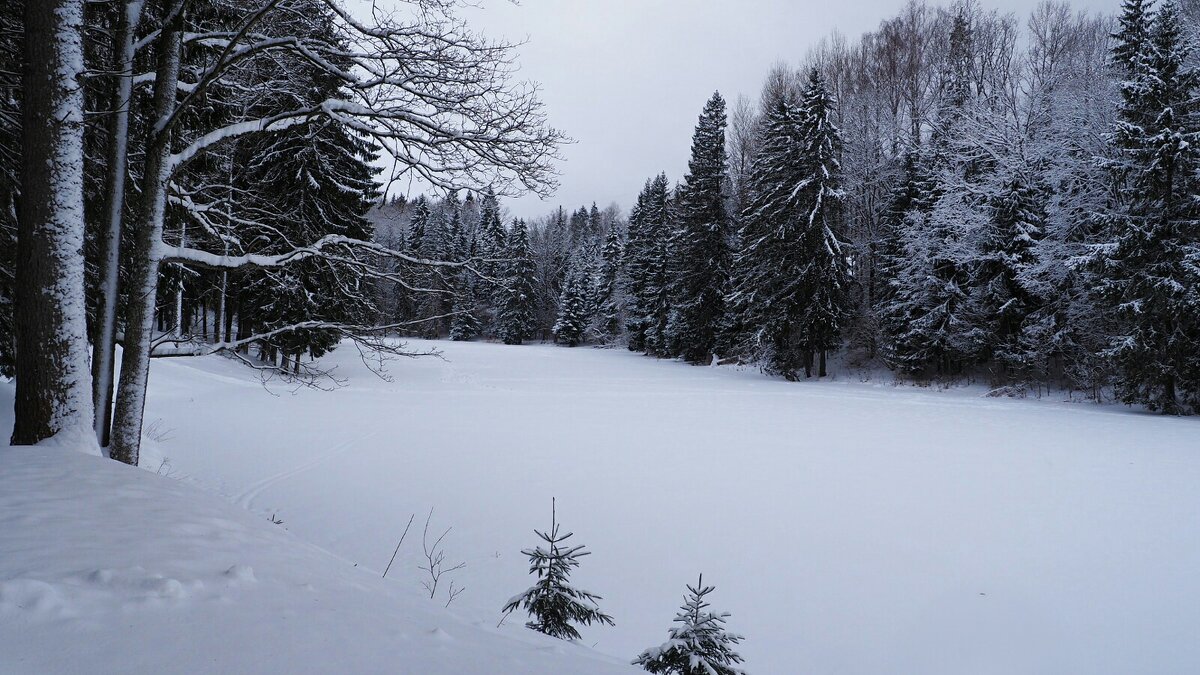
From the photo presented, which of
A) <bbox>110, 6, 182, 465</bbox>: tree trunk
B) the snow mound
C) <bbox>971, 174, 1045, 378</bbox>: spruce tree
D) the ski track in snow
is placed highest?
<bbox>971, 174, 1045, 378</bbox>: spruce tree

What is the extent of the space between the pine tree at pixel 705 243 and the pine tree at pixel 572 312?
2007 centimetres

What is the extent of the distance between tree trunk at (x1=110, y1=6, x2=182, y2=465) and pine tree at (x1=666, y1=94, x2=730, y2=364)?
29808mm

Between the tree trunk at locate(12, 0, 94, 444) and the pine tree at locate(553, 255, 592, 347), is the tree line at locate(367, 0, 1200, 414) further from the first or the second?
the pine tree at locate(553, 255, 592, 347)

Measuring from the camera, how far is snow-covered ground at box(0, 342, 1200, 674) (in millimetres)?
2148

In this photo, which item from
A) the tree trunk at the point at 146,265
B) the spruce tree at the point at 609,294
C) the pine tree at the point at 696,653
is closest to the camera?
the pine tree at the point at 696,653

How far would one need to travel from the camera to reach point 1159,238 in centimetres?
1566

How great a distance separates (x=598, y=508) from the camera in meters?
6.60

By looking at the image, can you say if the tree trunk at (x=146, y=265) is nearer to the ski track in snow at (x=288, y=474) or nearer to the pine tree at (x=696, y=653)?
the ski track in snow at (x=288, y=474)

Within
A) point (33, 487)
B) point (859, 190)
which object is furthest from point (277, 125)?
point (859, 190)

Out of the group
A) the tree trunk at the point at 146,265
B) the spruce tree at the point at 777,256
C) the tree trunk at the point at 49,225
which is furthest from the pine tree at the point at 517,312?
the tree trunk at the point at 49,225

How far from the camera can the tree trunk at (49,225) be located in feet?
13.2

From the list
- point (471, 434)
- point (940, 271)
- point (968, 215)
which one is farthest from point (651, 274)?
point (471, 434)

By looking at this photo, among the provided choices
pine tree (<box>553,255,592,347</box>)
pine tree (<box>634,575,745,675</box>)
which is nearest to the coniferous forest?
pine tree (<box>634,575,745,675</box>)

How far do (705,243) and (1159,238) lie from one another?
20284 millimetres
